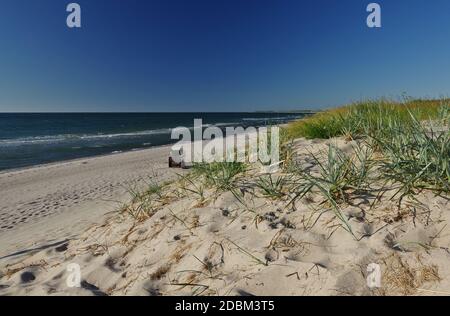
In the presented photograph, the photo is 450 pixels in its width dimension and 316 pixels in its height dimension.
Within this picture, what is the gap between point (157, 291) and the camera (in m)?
2.29

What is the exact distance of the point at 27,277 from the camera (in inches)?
120

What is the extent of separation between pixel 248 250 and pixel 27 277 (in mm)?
2259

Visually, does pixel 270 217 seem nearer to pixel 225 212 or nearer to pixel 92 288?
pixel 225 212

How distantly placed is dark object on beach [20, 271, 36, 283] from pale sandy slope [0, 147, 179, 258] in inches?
50.4

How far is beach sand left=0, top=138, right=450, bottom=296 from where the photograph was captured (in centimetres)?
197

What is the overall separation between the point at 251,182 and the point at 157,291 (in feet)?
5.62
